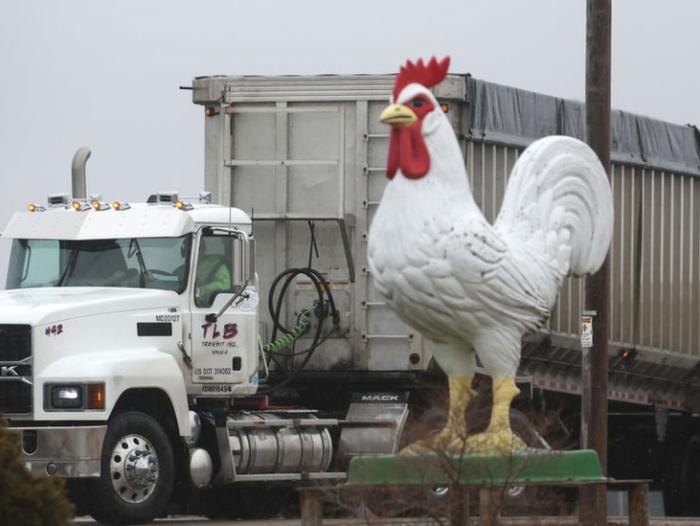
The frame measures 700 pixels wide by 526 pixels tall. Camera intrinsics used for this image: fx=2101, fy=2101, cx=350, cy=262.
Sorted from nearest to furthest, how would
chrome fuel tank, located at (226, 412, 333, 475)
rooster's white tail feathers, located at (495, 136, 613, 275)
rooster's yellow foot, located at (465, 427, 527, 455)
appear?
rooster's yellow foot, located at (465, 427, 527, 455) → rooster's white tail feathers, located at (495, 136, 613, 275) → chrome fuel tank, located at (226, 412, 333, 475)

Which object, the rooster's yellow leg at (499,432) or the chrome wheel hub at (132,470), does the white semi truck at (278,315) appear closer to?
the chrome wheel hub at (132,470)

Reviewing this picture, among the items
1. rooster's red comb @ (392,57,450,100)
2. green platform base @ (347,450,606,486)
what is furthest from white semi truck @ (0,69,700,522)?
rooster's red comb @ (392,57,450,100)

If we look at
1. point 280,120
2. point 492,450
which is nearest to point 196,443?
point 280,120

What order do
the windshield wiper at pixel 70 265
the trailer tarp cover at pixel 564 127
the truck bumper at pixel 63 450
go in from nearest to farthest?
the truck bumper at pixel 63 450
the windshield wiper at pixel 70 265
the trailer tarp cover at pixel 564 127

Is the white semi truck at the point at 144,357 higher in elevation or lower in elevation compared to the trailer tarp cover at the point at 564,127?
lower

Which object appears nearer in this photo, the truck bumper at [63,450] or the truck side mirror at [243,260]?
the truck bumper at [63,450]

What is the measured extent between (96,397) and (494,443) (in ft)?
24.2

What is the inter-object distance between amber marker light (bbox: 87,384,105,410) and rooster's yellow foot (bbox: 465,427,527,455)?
7.22 metres

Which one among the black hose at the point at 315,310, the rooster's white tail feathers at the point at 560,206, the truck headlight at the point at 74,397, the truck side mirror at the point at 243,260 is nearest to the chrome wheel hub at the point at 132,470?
the truck headlight at the point at 74,397

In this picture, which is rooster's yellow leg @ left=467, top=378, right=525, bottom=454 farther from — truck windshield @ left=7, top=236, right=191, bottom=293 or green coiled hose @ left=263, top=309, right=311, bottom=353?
green coiled hose @ left=263, top=309, right=311, bottom=353

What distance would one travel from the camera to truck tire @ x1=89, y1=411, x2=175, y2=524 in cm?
1947

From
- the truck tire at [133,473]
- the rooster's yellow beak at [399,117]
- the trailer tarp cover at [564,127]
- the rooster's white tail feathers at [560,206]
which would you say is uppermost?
the trailer tarp cover at [564,127]

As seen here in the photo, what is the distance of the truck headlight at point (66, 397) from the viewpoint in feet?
63.4

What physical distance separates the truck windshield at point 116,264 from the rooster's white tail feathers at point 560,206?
304 inches
